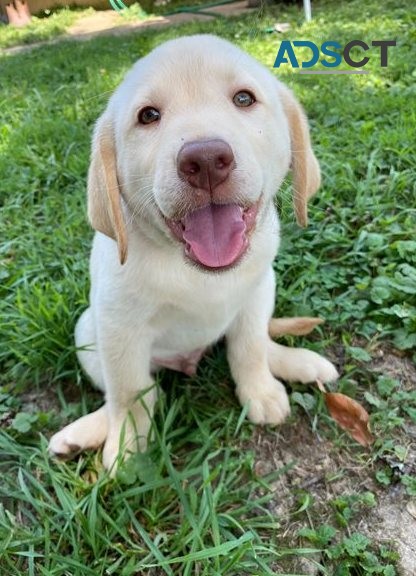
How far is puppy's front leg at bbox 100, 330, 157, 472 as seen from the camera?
6.30 ft

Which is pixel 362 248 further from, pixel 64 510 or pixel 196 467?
pixel 64 510

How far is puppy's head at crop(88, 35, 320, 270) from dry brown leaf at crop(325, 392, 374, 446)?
814 mm

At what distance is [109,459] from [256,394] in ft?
1.95

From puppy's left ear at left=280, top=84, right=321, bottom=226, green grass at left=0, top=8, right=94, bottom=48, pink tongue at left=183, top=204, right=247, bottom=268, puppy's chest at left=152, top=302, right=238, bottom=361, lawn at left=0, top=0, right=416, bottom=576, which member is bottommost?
lawn at left=0, top=0, right=416, bottom=576

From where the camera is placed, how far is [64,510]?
1.86m

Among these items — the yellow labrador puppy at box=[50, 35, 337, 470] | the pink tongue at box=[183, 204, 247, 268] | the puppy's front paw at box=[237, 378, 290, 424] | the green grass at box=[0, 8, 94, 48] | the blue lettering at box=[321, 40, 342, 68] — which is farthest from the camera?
the green grass at box=[0, 8, 94, 48]

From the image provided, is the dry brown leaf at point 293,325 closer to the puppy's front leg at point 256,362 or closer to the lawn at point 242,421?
the lawn at point 242,421

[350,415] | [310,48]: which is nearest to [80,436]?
[350,415]

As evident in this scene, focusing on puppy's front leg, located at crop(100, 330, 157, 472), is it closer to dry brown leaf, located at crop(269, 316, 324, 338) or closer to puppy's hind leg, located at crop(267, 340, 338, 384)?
puppy's hind leg, located at crop(267, 340, 338, 384)

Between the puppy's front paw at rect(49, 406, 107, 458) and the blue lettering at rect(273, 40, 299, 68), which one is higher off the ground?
the blue lettering at rect(273, 40, 299, 68)

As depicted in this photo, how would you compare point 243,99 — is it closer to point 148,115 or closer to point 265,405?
point 148,115

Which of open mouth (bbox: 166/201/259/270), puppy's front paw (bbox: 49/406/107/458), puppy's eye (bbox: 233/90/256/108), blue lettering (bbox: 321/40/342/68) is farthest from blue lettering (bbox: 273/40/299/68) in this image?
puppy's front paw (bbox: 49/406/107/458)

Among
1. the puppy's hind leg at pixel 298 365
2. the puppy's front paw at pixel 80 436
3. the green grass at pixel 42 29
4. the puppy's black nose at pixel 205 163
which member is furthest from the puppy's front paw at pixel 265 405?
the green grass at pixel 42 29

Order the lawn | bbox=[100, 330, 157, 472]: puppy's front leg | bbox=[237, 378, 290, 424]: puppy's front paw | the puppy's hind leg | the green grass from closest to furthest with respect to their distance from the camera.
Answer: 1. the lawn
2. bbox=[100, 330, 157, 472]: puppy's front leg
3. bbox=[237, 378, 290, 424]: puppy's front paw
4. the puppy's hind leg
5. the green grass
